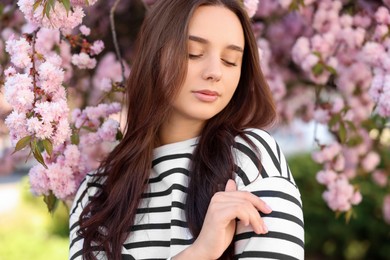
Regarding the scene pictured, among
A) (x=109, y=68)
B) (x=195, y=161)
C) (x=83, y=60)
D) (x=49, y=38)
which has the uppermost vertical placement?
(x=109, y=68)

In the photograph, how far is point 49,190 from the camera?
1.92 meters

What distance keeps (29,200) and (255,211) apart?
200 inches

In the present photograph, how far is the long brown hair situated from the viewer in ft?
4.96

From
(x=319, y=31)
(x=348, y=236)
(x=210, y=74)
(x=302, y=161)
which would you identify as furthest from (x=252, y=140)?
(x=302, y=161)

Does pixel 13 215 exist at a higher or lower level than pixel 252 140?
higher

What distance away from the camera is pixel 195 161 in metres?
1.56

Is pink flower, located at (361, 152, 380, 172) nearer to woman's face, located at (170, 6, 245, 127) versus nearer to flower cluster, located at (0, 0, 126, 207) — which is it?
flower cluster, located at (0, 0, 126, 207)

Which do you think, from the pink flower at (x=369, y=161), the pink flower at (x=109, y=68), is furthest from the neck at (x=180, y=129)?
the pink flower at (x=369, y=161)

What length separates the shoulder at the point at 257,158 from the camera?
143cm

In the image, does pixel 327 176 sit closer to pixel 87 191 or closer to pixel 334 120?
pixel 334 120

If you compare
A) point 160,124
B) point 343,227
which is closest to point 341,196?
point 160,124

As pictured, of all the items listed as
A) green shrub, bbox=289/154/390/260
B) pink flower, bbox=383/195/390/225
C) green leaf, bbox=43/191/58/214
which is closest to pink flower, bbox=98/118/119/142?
green leaf, bbox=43/191/58/214

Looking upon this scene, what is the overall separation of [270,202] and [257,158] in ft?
0.40

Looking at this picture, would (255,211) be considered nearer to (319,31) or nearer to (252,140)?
(252,140)
